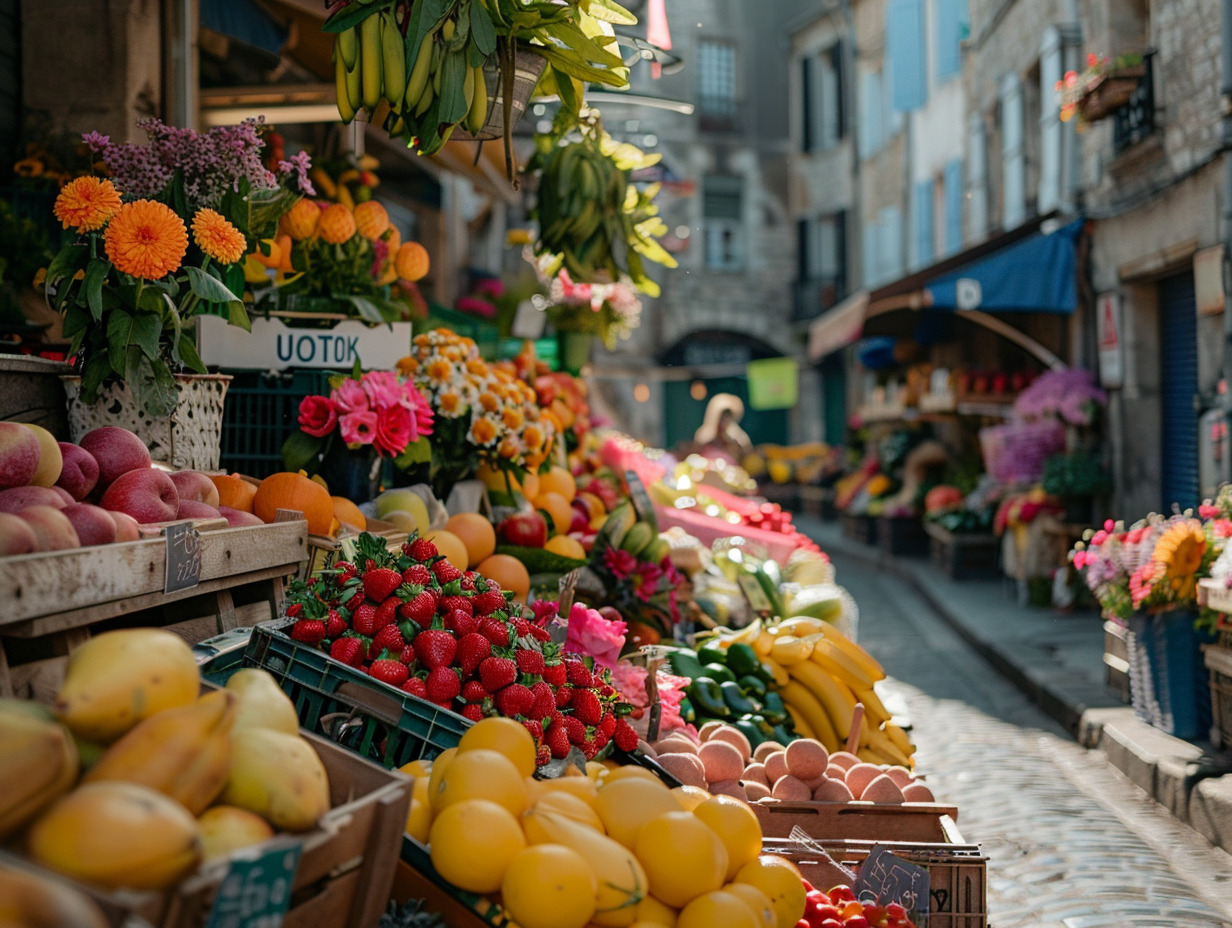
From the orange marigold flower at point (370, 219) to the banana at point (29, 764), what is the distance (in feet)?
10.2

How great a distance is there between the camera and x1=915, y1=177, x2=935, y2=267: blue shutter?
1908 centimetres

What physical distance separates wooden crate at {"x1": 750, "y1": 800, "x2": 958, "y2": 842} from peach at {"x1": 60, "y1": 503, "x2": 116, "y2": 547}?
1.81 m

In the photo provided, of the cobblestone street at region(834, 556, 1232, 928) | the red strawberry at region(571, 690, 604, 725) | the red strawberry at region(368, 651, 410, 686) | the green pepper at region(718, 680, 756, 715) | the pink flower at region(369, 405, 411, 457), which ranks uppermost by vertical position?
the pink flower at region(369, 405, 411, 457)

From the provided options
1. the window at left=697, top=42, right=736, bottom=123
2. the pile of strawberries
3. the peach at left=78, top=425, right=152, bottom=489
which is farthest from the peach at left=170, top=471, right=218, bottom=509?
the window at left=697, top=42, right=736, bottom=123

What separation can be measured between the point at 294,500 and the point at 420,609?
789mm

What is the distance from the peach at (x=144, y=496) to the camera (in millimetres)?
2469

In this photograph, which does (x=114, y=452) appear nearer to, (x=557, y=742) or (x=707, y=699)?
(x=557, y=742)

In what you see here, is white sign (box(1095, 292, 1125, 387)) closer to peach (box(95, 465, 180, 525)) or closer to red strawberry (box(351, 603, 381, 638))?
red strawberry (box(351, 603, 381, 638))

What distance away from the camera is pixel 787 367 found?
86.3ft

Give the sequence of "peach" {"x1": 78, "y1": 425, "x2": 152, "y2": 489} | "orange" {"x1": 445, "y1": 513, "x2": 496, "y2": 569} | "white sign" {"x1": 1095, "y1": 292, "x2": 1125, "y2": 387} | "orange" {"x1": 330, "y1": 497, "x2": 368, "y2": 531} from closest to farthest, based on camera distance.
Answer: "peach" {"x1": 78, "y1": 425, "x2": 152, "y2": 489}, "orange" {"x1": 330, "y1": 497, "x2": 368, "y2": 531}, "orange" {"x1": 445, "y1": 513, "x2": 496, "y2": 569}, "white sign" {"x1": 1095, "y1": 292, "x2": 1125, "y2": 387}

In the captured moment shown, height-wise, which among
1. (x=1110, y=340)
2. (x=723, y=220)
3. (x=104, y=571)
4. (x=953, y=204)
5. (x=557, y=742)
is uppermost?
(x=723, y=220)

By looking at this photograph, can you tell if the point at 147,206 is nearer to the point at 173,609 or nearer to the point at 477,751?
the point at 173,609

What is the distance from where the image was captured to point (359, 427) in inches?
147

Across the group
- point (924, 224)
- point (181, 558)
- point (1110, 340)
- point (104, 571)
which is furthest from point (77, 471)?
point (924, 224)
